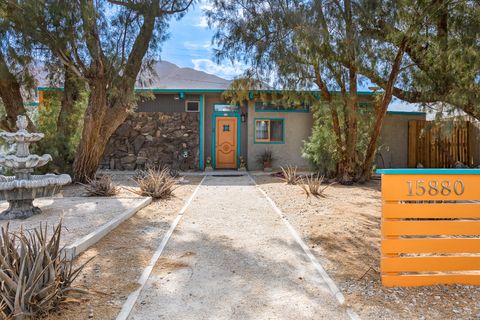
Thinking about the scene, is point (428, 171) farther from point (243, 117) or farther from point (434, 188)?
point (243, 117)

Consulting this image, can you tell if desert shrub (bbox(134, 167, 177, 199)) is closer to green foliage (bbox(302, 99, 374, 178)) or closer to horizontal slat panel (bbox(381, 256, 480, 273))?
green foliage (bbox(302, 99, 374, 178))

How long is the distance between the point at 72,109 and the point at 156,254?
7.85 meters

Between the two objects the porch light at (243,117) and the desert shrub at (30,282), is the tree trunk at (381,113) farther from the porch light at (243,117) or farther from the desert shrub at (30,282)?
the desert shrub at (30,282)

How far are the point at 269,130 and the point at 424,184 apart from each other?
11.9 m

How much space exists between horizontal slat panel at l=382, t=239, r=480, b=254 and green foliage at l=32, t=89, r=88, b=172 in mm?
8740

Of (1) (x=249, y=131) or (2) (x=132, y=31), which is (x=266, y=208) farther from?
(1) (x=249, y=131)

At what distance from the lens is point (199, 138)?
14484 millimetres

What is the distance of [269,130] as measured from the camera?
14898 mm

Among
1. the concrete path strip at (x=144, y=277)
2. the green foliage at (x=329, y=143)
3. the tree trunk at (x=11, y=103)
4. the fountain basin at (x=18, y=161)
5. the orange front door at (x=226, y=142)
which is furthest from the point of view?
the orange front door at (x=226, y=142)

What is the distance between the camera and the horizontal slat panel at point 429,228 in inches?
120

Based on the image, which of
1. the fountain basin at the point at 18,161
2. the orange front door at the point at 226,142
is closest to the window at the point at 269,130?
the orange front door at the point at 226,142

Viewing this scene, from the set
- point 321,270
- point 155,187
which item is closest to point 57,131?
point 155,187

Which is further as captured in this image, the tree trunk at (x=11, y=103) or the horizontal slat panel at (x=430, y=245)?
the tree trunk at (x=11, y=103)

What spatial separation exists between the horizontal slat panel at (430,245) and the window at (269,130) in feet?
38.7
